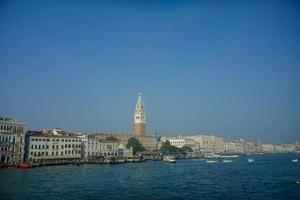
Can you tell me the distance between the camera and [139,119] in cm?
8719

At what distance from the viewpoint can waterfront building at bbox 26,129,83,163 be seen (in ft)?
150

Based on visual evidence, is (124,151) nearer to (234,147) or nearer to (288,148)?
(234,147)

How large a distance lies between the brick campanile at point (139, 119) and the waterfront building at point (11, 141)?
146 ft

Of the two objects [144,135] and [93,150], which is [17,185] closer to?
[93,150]

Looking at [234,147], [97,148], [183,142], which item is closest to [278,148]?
[234,147]

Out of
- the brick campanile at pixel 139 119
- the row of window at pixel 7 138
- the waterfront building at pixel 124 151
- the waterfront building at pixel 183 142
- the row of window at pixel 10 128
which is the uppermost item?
the brick campanile at pixel 139 119

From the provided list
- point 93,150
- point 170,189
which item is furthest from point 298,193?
point 93,150

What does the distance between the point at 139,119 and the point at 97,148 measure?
27.4m

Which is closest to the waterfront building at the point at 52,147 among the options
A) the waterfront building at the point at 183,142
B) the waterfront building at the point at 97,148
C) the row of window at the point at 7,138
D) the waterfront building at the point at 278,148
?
the waterfront building at the point at 97,148

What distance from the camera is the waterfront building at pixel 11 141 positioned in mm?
40469

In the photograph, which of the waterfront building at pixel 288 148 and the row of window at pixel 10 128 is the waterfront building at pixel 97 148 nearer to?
the row of window at pixel 10 128

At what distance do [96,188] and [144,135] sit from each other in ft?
215

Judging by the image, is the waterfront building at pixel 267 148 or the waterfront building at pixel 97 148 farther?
the waterfront building at pixel 267 148

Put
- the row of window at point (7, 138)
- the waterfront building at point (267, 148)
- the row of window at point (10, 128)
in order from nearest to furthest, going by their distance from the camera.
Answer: the row of window at point (7, 138), the row of window at point (10, 128), the waterfront building at point (267, 148)
